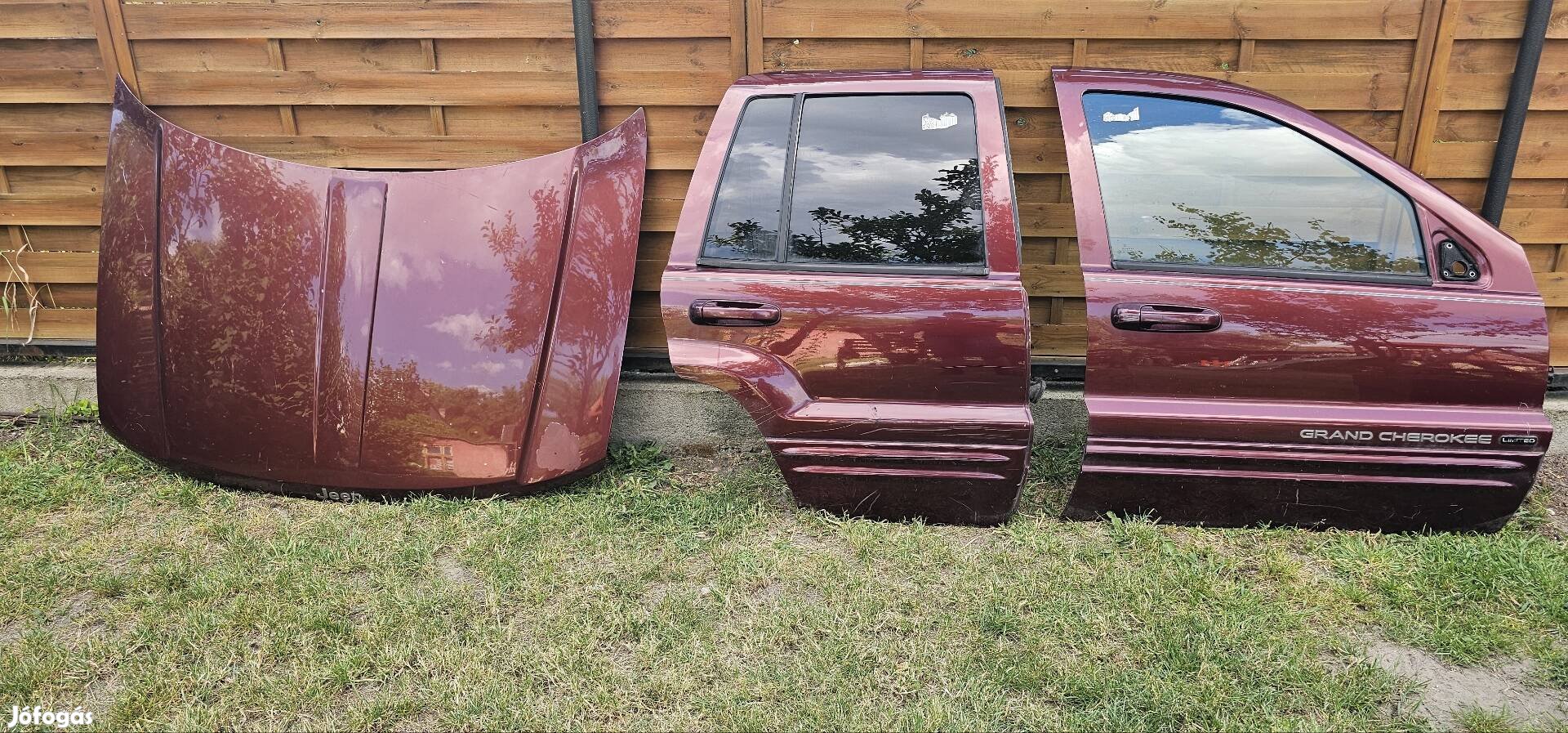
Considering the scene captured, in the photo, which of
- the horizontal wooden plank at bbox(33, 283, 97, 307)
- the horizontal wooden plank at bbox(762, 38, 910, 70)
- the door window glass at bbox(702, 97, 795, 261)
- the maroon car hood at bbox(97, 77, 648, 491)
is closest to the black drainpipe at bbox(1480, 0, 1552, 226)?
the horizontal wooden plank at bbox(762, 38, 910, 70)

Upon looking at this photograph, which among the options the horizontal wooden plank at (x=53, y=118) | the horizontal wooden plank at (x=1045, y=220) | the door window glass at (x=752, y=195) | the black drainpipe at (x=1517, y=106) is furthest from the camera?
the horizontal wooden plank at (x=53, y=118)

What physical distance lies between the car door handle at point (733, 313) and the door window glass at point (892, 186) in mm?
207

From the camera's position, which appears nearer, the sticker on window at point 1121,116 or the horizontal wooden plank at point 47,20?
the sticker on window at point 1121,116

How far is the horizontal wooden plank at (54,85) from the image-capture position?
3.66 metres

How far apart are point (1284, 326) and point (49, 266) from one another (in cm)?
519

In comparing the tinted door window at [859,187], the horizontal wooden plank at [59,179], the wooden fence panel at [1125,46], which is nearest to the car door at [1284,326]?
the tinted door window at [859,187]

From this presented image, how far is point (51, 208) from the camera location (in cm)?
383

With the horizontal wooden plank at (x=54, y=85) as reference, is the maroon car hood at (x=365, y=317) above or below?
below

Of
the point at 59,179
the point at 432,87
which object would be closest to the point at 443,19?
the point at 432,87

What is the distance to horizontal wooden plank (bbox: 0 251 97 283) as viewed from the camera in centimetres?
390

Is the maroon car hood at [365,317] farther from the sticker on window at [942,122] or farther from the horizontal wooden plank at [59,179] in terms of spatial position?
the sticker on window at [942,122]

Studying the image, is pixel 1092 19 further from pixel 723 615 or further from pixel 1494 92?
pixel 723 615

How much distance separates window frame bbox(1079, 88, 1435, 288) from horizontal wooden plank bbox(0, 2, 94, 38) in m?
4.17

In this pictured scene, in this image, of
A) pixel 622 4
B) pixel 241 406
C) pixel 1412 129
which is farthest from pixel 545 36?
pixel 1412 129
